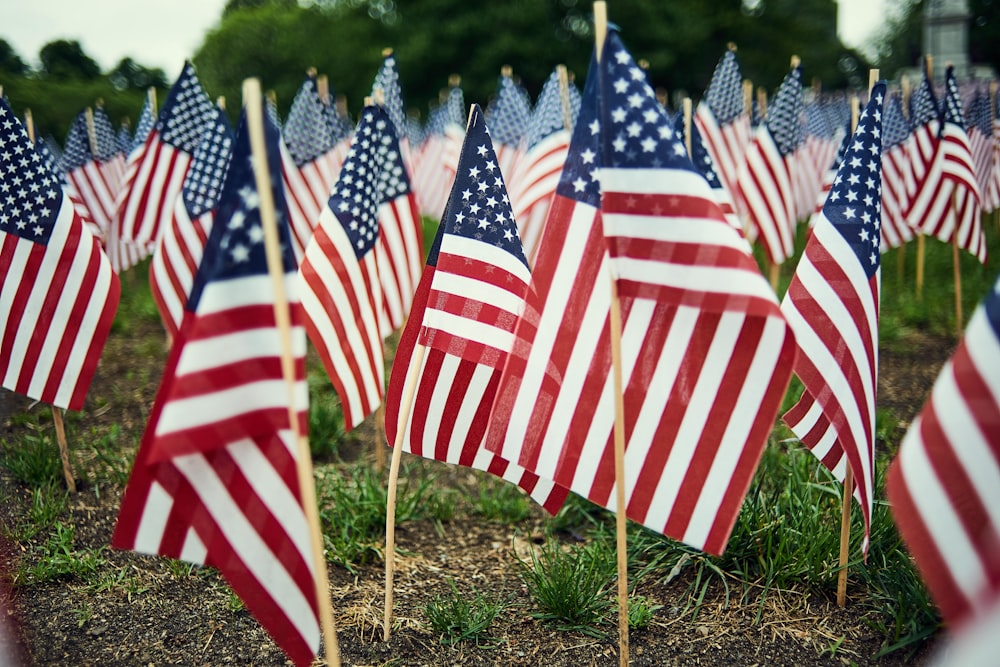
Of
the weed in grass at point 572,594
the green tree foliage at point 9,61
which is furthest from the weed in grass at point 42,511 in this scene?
the green tree foliage at point 9,61

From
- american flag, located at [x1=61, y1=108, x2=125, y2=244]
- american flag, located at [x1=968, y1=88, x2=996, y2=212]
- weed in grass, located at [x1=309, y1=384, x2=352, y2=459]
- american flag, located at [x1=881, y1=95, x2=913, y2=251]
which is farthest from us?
american flag, located at [x1=61, y1=108, x2=125, y2=244]

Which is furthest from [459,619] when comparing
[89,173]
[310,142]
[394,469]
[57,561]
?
[89,173]

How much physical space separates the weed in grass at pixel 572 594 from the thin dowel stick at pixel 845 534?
103cm

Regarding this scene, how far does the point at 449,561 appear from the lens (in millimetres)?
4258

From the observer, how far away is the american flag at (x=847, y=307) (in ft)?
10.2

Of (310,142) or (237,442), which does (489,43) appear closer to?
(310,142)

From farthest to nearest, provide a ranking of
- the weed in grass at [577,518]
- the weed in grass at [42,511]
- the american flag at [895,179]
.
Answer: the american flag at [895,179] → the weed in grass at [577,518] → the weed in grass at [42,511]

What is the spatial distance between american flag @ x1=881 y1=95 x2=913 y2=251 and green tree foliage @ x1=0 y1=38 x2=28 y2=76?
44.3 feet

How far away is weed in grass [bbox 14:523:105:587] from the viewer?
12.8ft

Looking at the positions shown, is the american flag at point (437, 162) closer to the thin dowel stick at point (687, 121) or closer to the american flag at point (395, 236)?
the american flag at point (395, 236)

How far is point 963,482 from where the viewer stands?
6.72 feet

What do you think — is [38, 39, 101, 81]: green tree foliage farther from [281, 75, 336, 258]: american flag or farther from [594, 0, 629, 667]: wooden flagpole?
[594, 0, 629, 667]: wooden flagpole

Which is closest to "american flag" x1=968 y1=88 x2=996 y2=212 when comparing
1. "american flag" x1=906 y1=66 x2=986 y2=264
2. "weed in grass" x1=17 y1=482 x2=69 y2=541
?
"american flag" x1=906 y1=66 x2=986 y2=264

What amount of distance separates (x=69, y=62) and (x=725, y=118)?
17.5 meters
